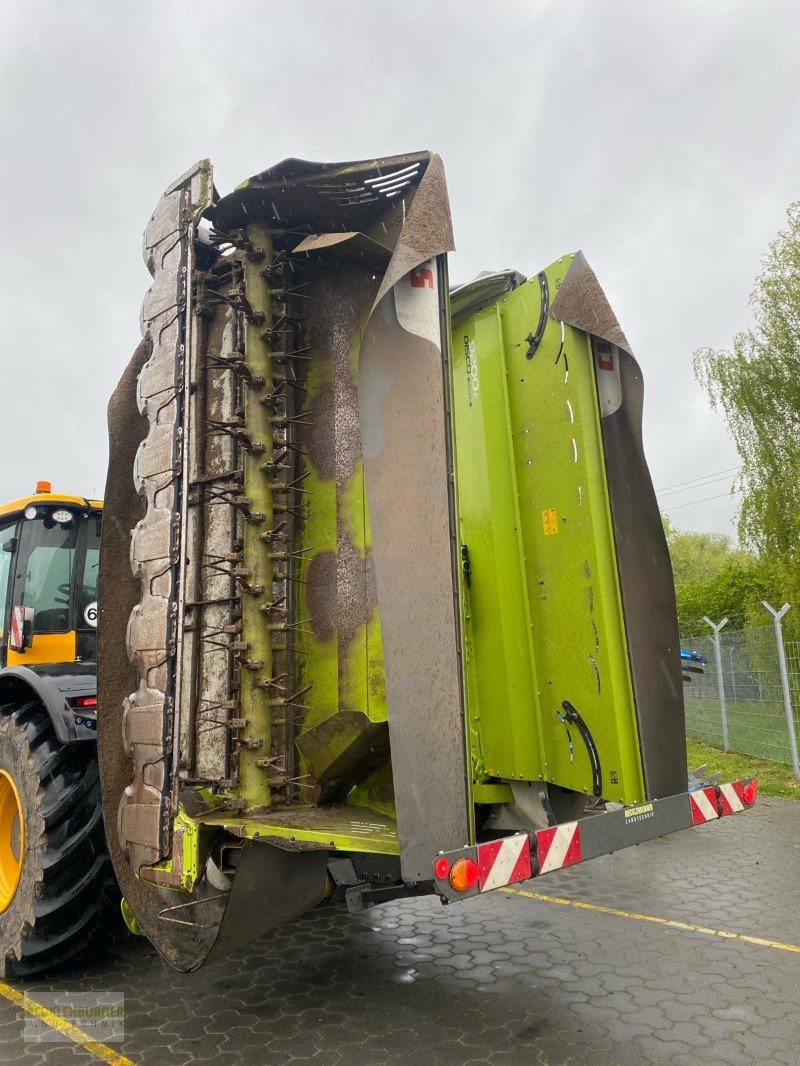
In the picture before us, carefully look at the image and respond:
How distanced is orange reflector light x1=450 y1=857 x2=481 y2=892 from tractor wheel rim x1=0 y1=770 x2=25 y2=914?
2.60 m

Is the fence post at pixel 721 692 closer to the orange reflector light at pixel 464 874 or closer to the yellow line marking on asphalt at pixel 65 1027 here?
the orange reflector light at pixel 464 874

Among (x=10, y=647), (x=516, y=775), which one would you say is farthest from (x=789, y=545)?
(x=10, y=647)

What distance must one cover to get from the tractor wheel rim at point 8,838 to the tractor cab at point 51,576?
687 mm

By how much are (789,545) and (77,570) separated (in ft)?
42.6

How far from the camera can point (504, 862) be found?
2.59 m

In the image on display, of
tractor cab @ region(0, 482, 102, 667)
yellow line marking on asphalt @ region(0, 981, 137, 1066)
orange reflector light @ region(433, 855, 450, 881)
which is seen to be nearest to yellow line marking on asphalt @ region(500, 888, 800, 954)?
orange reflector light @ region(433, 855, 450, 881)

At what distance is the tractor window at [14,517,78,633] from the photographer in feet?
14.9

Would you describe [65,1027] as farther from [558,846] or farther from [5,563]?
[5,563]

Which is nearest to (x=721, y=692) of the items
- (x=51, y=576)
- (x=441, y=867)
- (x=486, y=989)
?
(x=486, y=989)

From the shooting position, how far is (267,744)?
3.31 meters

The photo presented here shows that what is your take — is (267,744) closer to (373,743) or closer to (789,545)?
(373,743)

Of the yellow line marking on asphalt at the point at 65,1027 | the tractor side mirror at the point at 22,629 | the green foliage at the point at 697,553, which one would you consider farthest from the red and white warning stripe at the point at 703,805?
the green foliage at the point at 697,553

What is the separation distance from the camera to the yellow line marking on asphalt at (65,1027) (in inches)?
117

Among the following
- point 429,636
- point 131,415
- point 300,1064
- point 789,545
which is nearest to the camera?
point 429,636
